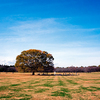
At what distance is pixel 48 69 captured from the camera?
74750 millimetres

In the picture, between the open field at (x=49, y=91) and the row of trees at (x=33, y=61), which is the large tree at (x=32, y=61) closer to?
the row of trees at (x=33, y=61)

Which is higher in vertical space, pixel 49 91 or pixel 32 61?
pixel 32 61

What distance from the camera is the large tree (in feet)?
234

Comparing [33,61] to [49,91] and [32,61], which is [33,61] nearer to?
[32,61]

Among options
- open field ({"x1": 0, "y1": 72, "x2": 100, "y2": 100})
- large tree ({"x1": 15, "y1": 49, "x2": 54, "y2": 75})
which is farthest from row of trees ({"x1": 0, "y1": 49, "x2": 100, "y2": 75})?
open field ({"x1": 0, "y1": 72, "x2": 100, "y2": 100})

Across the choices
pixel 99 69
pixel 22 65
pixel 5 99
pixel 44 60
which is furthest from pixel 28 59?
pixel 99 69

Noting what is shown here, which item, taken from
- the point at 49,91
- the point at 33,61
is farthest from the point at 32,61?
the point at 49,91

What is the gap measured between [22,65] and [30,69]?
509cm

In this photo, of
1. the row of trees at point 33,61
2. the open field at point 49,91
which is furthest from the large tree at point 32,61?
the open field at point 49,91

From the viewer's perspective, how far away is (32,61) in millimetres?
72562

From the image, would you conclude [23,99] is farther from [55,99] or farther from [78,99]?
[78,99]

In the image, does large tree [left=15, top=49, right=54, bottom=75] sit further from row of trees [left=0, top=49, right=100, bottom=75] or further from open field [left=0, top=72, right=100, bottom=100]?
open field [left=0, top=72, right=100, bottom=100]

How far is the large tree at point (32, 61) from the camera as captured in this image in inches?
2805

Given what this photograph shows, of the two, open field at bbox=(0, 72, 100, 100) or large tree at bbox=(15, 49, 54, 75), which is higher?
large tree at bbox=(15, 49, 54, 75)
